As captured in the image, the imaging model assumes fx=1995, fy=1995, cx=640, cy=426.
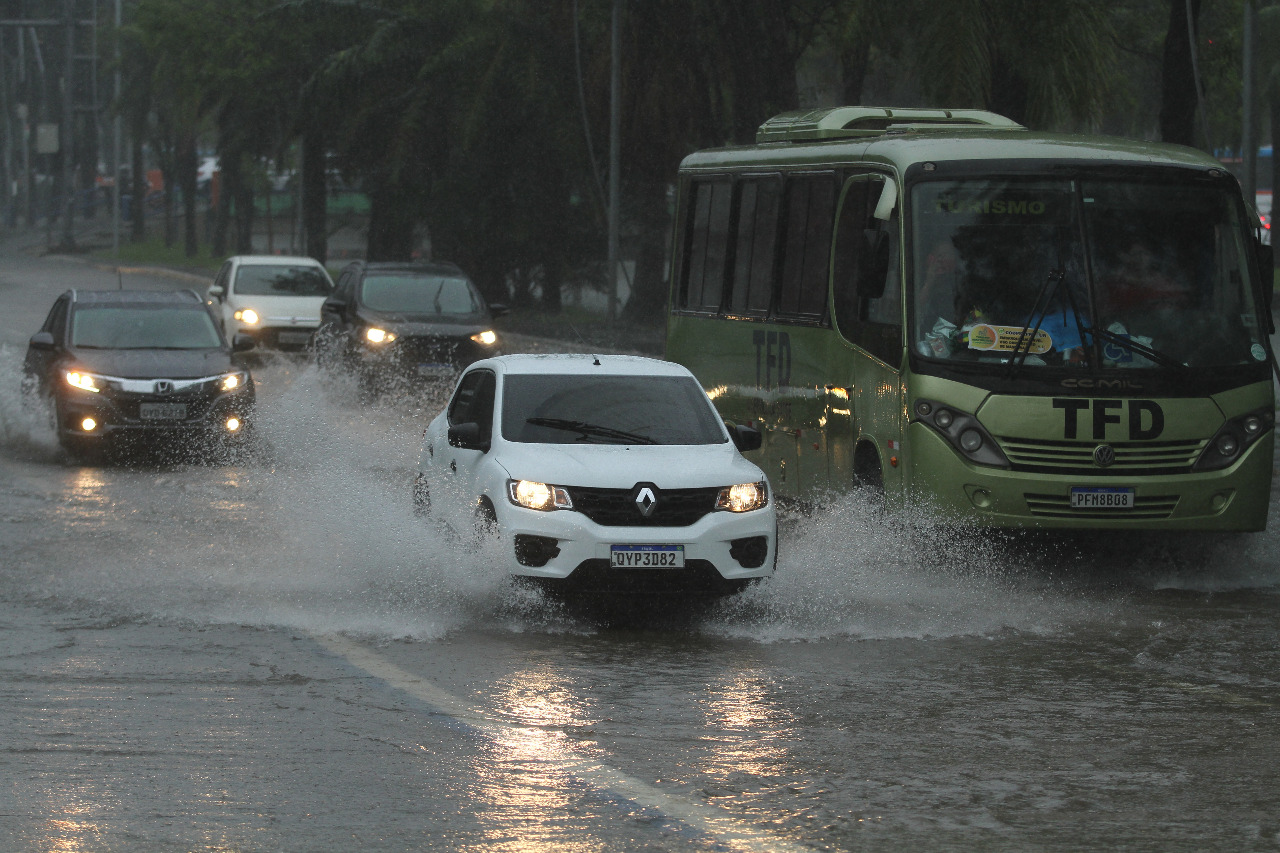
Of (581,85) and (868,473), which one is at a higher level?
(581,85)

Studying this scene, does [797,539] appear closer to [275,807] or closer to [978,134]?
[978,134]

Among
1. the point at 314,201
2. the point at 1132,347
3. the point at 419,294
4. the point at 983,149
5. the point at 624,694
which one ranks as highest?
the point at 983,149

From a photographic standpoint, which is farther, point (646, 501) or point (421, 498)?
point (421, 498)

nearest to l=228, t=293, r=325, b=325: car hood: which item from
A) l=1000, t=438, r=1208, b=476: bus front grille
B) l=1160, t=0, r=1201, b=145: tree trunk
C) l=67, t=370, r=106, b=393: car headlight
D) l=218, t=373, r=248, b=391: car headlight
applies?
l=218, t=373, r=248, b=391: car headlight

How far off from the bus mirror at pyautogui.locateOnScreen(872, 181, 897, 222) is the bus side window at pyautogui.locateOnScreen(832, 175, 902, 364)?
11 centimetres

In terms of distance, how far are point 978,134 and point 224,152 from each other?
43.2 meters

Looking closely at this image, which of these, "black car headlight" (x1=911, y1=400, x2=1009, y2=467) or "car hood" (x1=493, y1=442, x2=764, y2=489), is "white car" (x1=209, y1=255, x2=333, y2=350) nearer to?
"black car headlight" (x1=911, y1=400, x2=1009, y2=467)

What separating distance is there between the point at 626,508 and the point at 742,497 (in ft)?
2.26

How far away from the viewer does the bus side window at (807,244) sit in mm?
14172

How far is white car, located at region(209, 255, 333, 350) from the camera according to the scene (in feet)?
103

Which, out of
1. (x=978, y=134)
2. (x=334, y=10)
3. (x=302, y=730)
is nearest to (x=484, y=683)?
(x=302, y=730)

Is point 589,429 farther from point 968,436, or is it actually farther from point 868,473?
point 868,473

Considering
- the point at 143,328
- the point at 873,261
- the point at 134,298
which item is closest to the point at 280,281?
the point at 134,298

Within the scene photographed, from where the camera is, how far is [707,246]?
16.5 meters
